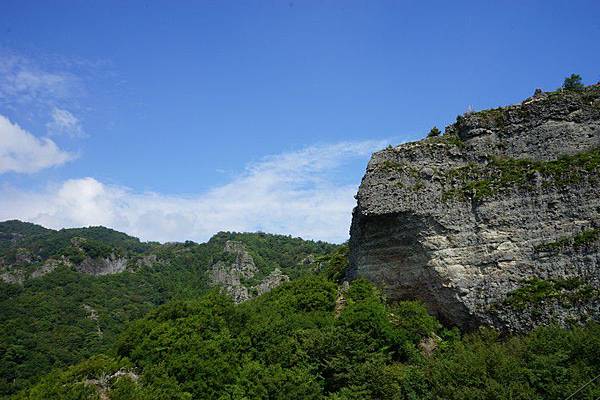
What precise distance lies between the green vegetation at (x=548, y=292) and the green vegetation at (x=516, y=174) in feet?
16.1

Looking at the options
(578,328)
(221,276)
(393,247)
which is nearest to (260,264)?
(221,276)

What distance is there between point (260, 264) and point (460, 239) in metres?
97.6

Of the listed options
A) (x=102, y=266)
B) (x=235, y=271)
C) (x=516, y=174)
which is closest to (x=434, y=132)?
(x=516, y=174)

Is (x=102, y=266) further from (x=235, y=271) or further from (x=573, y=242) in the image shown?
(x=573, y=242)

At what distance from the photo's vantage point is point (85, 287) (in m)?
96.9

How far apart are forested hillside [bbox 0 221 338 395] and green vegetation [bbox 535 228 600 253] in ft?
134

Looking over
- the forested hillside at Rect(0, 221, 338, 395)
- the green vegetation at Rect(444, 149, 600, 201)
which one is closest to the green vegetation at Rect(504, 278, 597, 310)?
the green vegetation at Rect(444, 149, 600, 201)

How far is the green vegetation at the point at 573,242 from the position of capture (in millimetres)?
21344

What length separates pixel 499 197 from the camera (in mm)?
24766

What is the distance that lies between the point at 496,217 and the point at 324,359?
1163 cm

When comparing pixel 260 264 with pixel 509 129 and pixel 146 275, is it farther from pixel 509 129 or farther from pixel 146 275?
pixel 509 129

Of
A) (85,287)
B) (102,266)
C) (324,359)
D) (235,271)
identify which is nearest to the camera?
(324,359)

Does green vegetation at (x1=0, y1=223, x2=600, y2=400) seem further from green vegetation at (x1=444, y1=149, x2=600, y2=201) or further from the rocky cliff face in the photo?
green vegetation at (x1=444, y1=149, x2=600, y2=201)

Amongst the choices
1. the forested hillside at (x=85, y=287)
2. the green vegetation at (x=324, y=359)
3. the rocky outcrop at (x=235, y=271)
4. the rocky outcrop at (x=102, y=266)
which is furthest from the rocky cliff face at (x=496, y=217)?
the rocky outcrop at (x=102, y=266)
